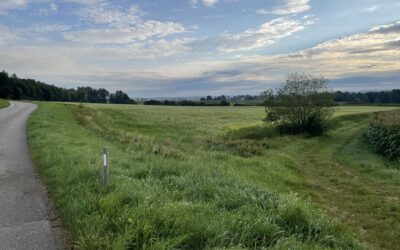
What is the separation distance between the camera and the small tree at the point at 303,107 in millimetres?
33500

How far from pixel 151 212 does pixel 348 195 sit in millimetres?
8733

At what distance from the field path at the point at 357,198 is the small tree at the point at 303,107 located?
1285cm

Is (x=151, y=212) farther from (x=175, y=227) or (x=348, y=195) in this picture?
(x=348, y=195)

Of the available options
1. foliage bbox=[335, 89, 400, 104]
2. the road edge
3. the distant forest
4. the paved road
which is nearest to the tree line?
the distant forest

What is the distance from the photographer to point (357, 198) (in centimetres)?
1192

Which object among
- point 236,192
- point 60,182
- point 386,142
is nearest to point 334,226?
point 236,192

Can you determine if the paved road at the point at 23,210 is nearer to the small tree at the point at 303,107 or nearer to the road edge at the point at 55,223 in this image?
the road edge at the point at 55,223

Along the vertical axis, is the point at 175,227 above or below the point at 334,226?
above

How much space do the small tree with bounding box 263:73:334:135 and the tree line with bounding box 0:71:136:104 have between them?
79.8m

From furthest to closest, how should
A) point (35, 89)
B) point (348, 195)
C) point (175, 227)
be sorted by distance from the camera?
1. point (35, 89)
2. point (348, 195)
3. point (175, 227)

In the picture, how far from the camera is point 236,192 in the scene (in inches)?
317

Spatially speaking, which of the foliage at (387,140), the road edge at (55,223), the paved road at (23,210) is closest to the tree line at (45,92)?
the foliage at (387,140)

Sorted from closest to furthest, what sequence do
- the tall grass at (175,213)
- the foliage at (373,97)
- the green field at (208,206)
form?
the tall grass at (175,213), the green field at (208,206), the foliage at (373,97)

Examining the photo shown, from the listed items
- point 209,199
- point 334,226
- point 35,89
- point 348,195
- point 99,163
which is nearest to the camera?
Answer: point 334,226
